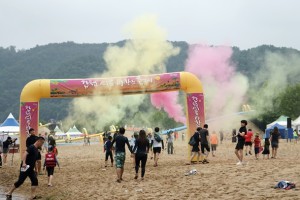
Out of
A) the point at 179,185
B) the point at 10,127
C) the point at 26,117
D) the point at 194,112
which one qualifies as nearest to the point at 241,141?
the point at 179,185

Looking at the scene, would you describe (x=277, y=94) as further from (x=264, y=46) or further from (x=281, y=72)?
(x=264, y=46)

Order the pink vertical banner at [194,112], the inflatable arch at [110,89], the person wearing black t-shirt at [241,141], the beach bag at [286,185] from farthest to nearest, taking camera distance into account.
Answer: the inflatable arch at [110,89] < the pink vertical banner at [194,112] < the person wearing black t-shirt at [241,141] < the beach bag at [286,185]

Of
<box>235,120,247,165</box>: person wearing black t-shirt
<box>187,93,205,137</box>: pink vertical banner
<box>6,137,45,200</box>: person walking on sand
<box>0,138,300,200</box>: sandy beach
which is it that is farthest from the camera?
<box>187,93,205,137</box>: pink vertical banner

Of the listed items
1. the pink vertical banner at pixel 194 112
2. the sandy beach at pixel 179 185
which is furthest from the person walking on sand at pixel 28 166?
the pink vertical banner at pixel 194 112

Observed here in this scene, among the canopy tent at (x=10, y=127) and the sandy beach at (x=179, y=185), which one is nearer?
the sandy beach at (x=179, y=185)

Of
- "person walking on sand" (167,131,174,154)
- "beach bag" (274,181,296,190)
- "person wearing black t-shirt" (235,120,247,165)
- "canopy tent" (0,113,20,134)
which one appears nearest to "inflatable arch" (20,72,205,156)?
"person wearing black t-shirt" (235,120,247,165)

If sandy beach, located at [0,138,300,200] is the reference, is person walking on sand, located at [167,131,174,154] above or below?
above

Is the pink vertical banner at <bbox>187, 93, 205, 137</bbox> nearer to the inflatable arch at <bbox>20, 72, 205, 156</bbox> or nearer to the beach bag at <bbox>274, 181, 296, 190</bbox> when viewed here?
the inflatable arch at <bbox>20, 72, 205, 156</bbox>

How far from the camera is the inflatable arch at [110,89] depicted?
74.8ft

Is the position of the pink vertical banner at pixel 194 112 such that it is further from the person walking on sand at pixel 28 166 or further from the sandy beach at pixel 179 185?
the person walking on sand at pixel 28 166

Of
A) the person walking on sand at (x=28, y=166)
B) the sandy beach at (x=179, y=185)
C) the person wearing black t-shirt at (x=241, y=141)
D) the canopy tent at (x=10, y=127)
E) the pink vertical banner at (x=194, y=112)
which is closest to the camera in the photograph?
the sandy beach at (x=179, y=185)

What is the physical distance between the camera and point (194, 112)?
22750 millimetres

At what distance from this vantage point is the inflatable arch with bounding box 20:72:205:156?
22812 mm

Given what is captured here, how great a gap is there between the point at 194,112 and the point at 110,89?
4.33 m
